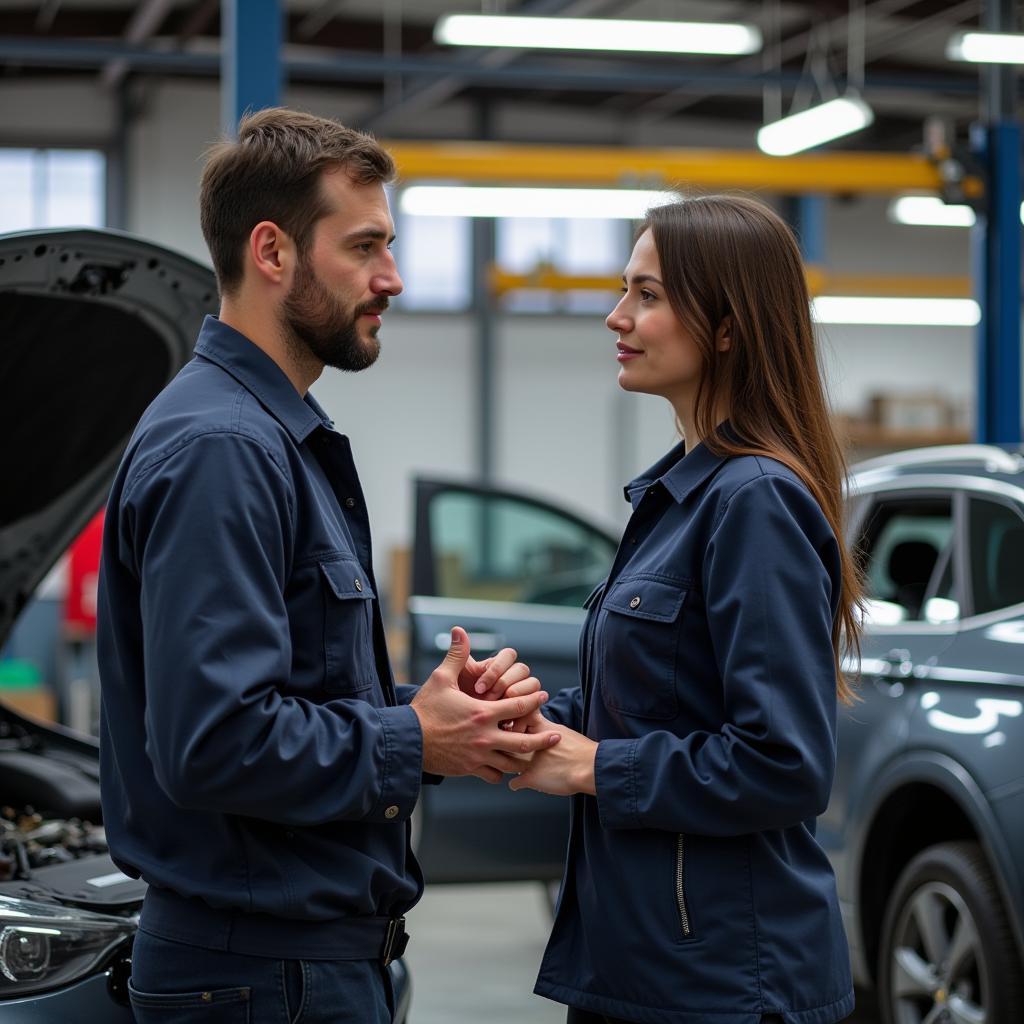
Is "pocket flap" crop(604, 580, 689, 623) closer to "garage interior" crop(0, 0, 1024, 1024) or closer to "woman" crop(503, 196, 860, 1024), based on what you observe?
"woman" crop(503, 196, 860, 1024)

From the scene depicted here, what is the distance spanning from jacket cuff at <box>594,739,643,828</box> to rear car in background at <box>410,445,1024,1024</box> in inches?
51.0

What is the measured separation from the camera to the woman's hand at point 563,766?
1845mm

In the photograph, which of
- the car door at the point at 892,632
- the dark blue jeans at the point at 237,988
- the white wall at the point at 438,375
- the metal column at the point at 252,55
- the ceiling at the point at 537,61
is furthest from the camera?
the white wall at the point at 438,375

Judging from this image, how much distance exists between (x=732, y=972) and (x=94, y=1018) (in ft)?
3.21

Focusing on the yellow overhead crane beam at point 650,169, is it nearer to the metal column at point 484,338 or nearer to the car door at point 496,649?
the car door at point 496,649

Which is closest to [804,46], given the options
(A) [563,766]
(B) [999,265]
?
(B) [999,265]

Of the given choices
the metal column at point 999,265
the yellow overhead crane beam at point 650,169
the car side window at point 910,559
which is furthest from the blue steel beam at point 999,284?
the car side window at point 910,559

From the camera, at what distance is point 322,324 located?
73.0 inches

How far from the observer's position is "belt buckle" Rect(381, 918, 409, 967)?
1.80 m

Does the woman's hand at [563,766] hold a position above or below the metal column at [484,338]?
below

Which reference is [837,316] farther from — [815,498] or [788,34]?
[815,498]

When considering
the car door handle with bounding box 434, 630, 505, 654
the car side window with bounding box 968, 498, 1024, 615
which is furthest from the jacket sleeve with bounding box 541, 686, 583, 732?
the car door handle with bounding box 434, 630, 505, 654

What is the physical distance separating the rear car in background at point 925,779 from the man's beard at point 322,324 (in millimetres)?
1385

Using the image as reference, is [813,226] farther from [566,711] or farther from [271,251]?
[271,251]
